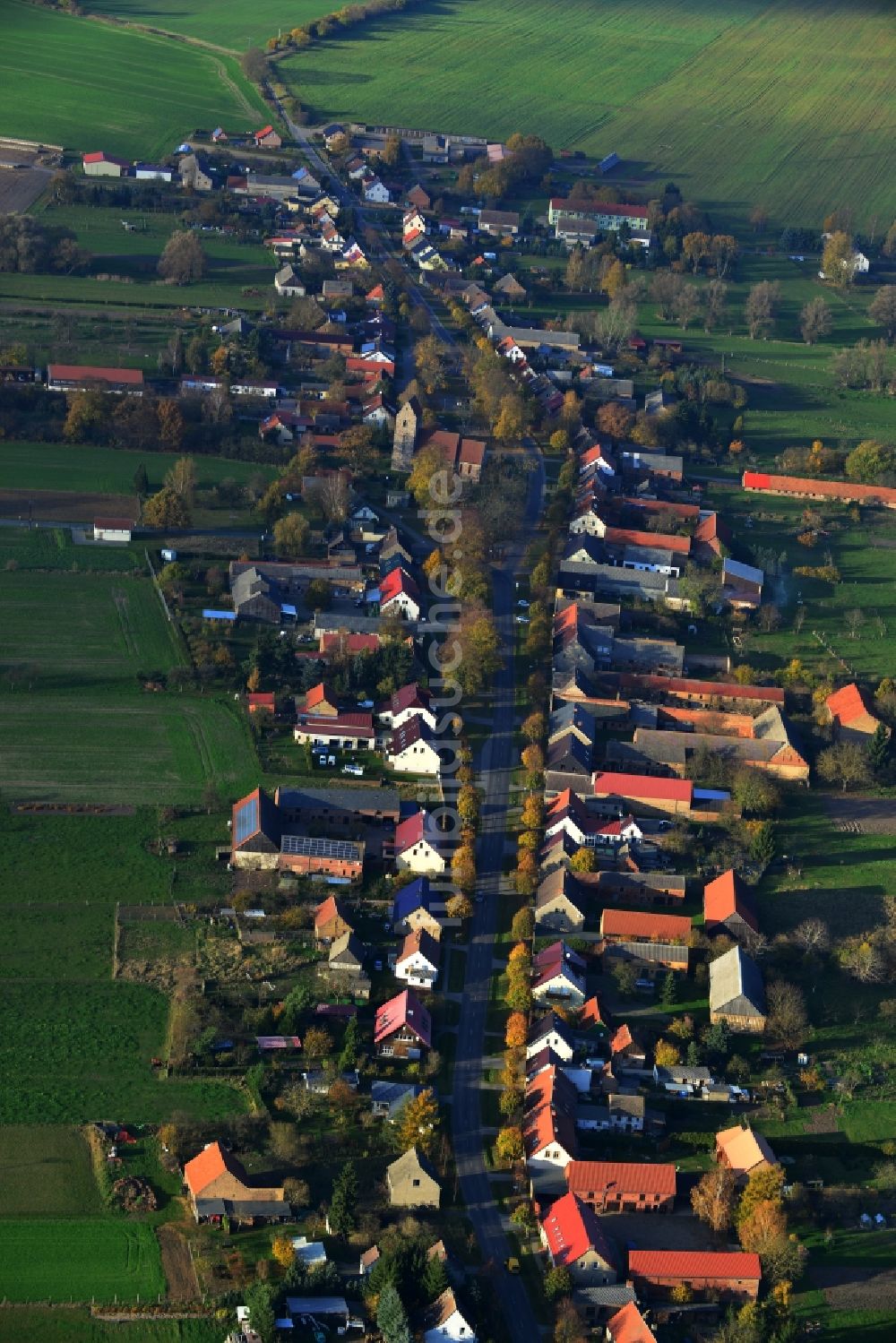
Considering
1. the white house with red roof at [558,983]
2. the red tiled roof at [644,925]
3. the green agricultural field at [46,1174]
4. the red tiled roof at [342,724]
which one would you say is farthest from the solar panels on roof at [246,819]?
the green agricultural field at [46,1174]

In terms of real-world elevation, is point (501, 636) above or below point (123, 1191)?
above

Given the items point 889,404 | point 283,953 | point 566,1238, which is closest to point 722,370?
point 889,404

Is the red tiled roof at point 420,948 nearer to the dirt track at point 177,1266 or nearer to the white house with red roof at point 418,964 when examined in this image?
the white house with red roof at point 418,964

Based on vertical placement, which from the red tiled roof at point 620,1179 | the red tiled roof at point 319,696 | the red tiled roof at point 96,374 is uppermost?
the red tiled roof at point 96,374

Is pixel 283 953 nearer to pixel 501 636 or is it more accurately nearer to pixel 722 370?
pixel 501 636

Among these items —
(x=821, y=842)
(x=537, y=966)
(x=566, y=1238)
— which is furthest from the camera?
(x=821, y=842)

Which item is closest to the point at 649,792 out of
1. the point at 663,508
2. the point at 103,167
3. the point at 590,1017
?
the point at 590,1017
